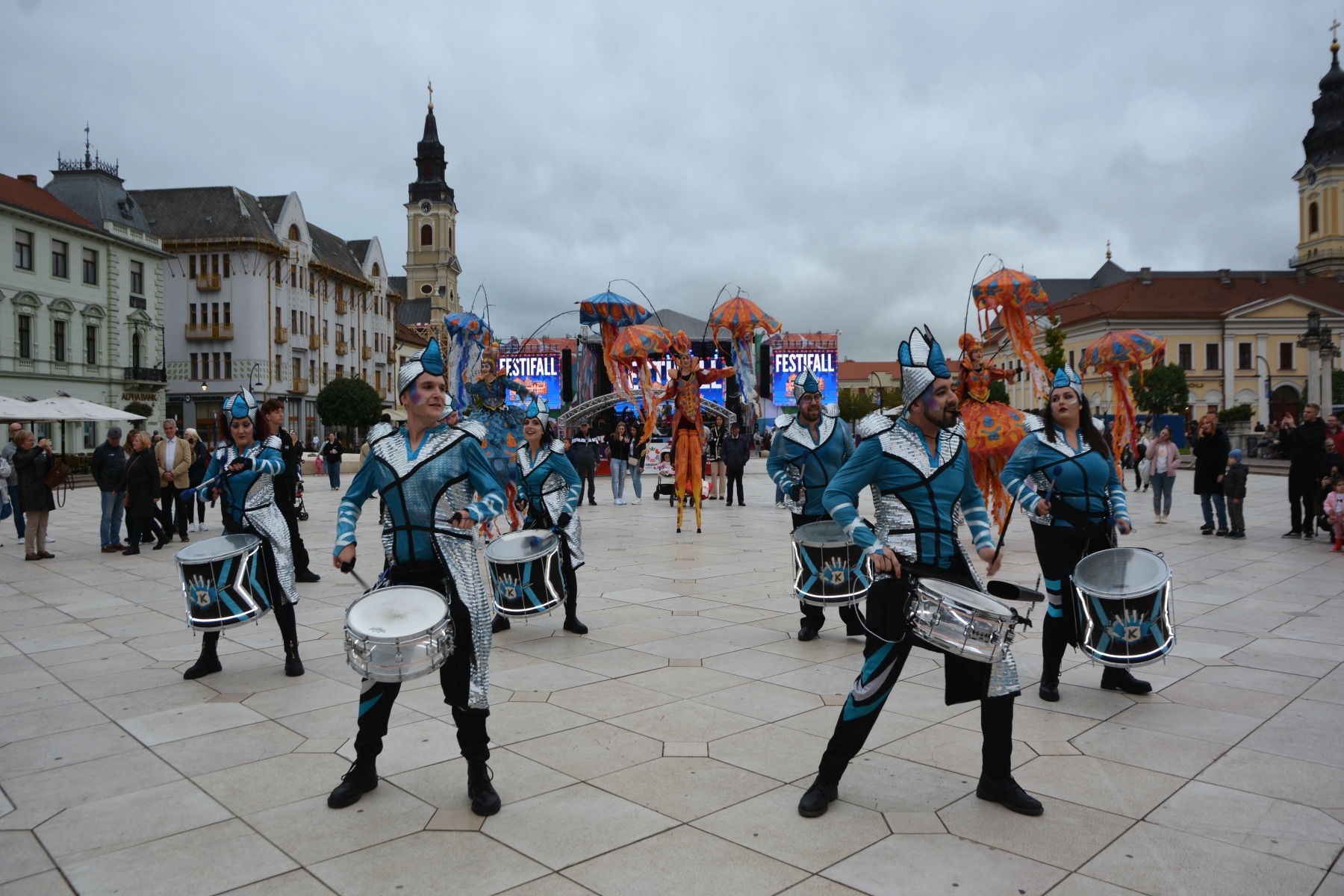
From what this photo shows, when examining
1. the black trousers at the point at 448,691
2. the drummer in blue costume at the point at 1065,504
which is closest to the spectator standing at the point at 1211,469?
the drummer in blue costume at the point at 1065,504

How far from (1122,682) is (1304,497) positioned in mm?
10175

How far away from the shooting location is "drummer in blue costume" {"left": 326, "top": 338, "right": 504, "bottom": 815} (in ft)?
13.0

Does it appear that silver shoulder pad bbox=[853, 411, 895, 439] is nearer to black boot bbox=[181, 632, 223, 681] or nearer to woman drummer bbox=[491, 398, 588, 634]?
woman drummer bbox=[491, 398, 588, 634]

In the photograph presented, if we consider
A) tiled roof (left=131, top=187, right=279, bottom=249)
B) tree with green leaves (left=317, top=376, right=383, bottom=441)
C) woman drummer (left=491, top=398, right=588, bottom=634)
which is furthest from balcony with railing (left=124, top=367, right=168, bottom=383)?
woman drummer (left=491, top=398, right=588, bottom=634)

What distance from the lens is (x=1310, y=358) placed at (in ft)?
116

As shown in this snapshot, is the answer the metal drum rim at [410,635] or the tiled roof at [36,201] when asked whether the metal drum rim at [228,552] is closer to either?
the metal drum rim at [410,635]

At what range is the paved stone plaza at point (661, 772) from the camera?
133 inches

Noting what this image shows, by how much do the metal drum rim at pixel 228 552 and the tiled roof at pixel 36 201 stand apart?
137 feet

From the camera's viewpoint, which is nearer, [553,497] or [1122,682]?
[1122,682]

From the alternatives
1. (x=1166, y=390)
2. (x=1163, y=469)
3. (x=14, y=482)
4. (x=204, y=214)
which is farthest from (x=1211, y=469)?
(x=204, y=214)

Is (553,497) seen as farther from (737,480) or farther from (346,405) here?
(346,405)

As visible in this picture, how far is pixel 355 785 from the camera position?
400 cm

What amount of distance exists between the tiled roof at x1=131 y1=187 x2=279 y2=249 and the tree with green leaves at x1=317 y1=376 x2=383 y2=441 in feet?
32.2

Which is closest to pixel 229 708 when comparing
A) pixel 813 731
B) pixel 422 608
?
pixel 422 608
